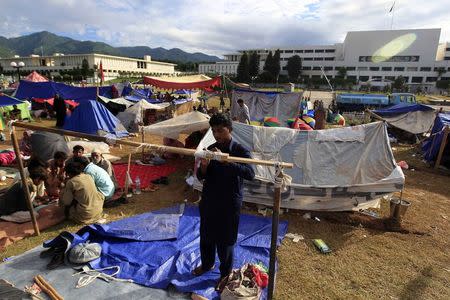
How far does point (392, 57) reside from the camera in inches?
3031

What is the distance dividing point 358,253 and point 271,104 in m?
10.8

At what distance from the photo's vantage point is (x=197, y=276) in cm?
371

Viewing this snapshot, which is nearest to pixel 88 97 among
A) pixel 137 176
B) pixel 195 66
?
pixel 137 176

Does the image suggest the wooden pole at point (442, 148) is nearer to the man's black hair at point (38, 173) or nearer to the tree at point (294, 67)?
the man's black hair at point (38, 173)

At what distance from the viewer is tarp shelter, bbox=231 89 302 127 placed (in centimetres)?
1413

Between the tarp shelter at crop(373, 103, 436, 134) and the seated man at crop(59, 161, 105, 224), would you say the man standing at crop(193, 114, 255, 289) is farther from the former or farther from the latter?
the tarp shelter at crop(373, 103, 436, 134)

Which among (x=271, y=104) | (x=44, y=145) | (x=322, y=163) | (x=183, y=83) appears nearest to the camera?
(x=322, y=163)

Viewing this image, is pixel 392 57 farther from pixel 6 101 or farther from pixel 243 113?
pixel 6 101

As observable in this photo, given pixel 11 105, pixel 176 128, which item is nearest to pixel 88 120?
pixel 176 128

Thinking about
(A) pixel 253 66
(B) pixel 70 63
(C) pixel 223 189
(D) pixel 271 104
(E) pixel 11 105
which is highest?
(A) pixel 253 66

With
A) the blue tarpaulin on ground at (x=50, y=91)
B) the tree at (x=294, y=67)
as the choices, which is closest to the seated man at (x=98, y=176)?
the blue tarpaulin on ground at (x=50, y=91)

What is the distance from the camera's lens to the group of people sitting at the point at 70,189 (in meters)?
4.92

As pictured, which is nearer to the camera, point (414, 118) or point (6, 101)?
point (414, 118)

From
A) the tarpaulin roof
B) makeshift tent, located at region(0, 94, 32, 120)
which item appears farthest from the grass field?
makeshift tent, located at region(0, 94, 32, 120)
